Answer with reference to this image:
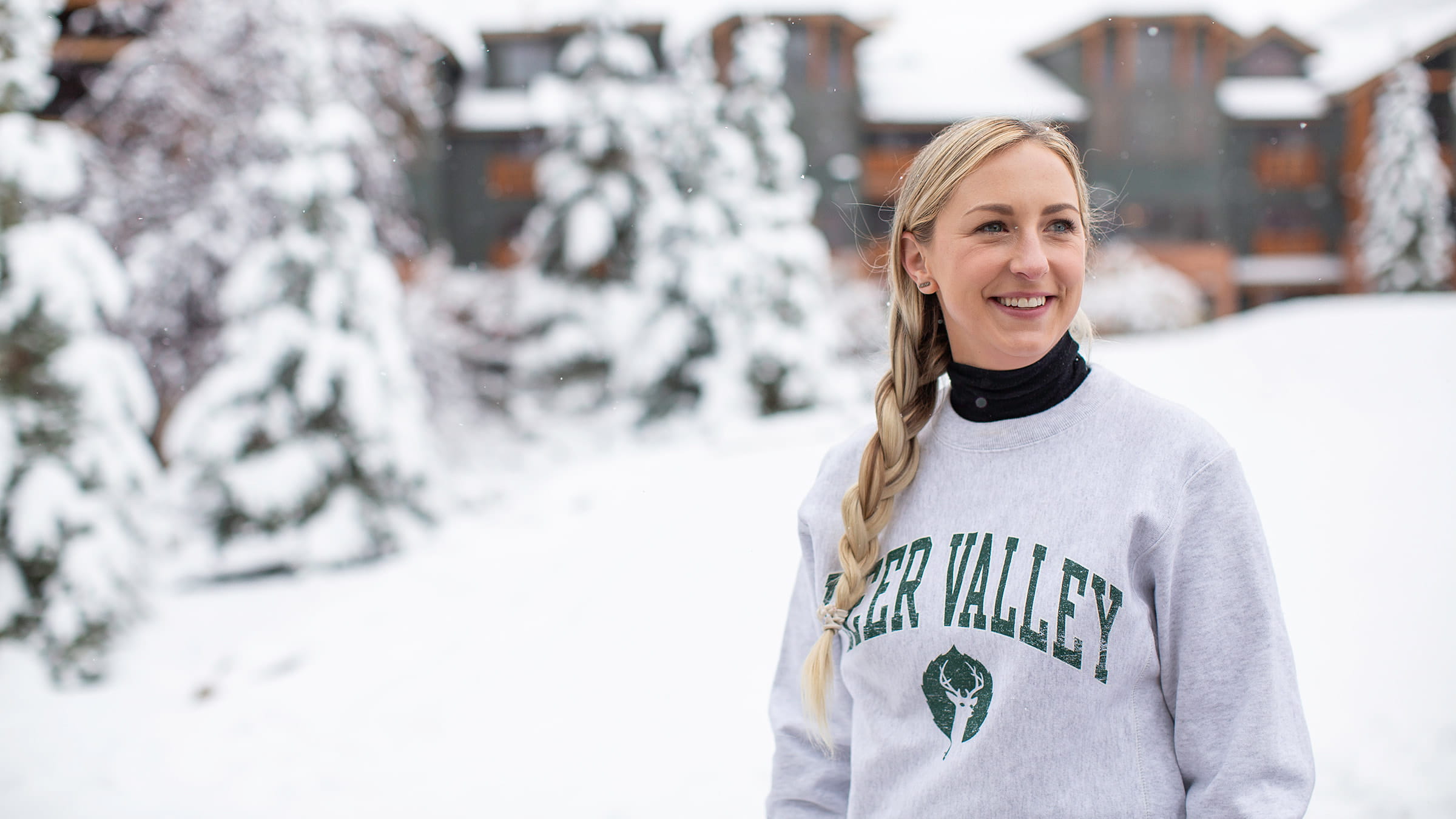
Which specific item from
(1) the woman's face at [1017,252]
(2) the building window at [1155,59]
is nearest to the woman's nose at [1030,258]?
(1) the woman's face at [1017,252]

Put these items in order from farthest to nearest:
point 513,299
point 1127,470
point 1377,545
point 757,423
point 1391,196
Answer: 1. point 1391,196
2. point 513,299
3. point 757,423
4. point 1377,545
5. point 1127,470

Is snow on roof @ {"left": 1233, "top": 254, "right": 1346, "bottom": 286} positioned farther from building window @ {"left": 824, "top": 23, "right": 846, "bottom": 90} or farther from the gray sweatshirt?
the gray sweatshirt

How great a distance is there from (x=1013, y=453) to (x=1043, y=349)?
0.20 metres

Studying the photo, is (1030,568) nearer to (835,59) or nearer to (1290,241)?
(835,59)

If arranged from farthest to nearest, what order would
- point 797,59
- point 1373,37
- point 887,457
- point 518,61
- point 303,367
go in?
point 518,61, point 797,59, point 1373,37, point 303,367, point 887,457

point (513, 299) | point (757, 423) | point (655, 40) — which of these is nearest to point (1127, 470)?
point (757, 423)

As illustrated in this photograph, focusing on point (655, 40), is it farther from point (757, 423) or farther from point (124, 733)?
point (124, 733)

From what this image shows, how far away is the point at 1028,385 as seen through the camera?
160 centimetres

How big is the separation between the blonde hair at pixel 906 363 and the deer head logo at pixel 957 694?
21cm

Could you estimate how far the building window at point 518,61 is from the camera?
839 inches

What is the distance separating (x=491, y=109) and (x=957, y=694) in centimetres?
2224

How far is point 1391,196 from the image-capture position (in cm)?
1911

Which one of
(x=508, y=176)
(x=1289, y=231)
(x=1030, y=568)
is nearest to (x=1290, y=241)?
(x=1289, y=231)

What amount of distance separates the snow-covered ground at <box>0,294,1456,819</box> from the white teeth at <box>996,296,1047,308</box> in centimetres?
336
